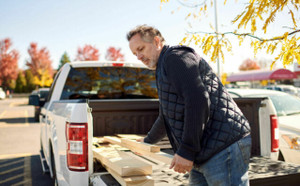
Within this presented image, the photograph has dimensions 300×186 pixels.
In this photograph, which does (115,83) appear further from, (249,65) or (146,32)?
(249,65)

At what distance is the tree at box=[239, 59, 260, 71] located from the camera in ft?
250

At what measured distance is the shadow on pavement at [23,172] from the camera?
5441mm

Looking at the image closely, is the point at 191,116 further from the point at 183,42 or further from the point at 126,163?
the point at 183,42

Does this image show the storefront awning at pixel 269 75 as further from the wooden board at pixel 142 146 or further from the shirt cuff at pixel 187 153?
the shirt cuff at pixel 187 153

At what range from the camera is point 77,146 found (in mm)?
2662

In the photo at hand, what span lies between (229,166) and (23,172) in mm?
5392

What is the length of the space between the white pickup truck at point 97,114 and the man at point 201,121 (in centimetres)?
91

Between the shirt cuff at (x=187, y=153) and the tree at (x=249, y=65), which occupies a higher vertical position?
the tree at (x=249, y=65)

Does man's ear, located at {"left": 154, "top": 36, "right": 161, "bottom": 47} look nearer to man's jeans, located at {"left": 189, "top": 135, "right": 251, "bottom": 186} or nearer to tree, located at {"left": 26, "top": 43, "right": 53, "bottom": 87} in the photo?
man's jeans, located at {"left": 189, "top": 135, "right": 251, "bottom": 186}

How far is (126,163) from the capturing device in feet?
7.93

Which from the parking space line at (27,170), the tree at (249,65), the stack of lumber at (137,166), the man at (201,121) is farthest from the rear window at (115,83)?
the tree at (249,65)

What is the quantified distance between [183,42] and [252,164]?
178cm

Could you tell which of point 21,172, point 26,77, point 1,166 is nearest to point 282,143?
point 21,172

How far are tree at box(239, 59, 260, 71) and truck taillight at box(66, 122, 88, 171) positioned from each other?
78144 mm
